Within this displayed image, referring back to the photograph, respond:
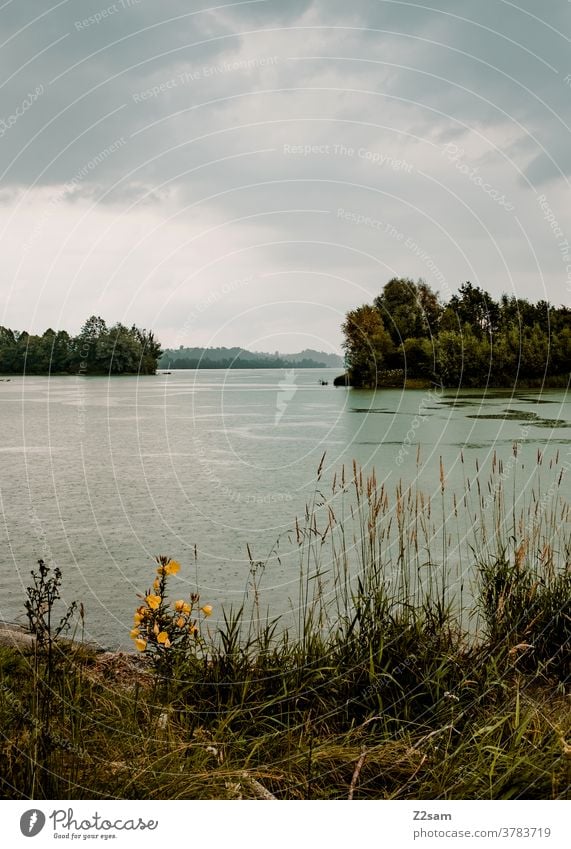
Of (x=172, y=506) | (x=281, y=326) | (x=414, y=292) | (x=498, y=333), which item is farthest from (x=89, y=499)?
(x=498, y=333)

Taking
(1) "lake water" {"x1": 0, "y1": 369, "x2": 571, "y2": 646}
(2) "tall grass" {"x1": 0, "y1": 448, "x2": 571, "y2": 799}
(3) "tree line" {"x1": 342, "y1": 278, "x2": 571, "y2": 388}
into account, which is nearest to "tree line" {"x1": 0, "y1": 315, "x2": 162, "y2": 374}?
(1) "lake water" {"x1": 0, "y1": 369, "x2": 571, "y2": 646}

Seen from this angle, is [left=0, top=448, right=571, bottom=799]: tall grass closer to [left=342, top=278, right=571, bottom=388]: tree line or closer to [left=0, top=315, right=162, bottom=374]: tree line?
[left=0, top=315, right=162, bottom=374]: tree line

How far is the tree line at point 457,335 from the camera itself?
13.0 m

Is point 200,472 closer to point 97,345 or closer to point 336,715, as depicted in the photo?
point 97,345

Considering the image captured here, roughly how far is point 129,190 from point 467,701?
11.6 feet

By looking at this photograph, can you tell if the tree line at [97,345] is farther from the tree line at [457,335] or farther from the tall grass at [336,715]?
the tree line at [457,335]

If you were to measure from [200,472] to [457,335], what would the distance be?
736 centimetres

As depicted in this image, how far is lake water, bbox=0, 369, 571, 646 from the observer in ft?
23.4

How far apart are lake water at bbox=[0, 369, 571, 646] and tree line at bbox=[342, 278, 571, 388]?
138cm

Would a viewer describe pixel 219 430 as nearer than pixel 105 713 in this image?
No

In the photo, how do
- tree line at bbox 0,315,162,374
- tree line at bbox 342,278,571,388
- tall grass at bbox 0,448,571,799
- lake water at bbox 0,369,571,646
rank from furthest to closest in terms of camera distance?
1. tree line at bbox 342,278,571,388
2. tree line at bbox 0,315,162,374
3. lake water at bbox 0,369,571,646
4. tall grass at bbox 0,448,571,799

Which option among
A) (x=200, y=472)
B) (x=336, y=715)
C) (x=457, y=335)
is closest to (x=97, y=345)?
(x=200, y=472)

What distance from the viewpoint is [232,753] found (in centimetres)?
326
